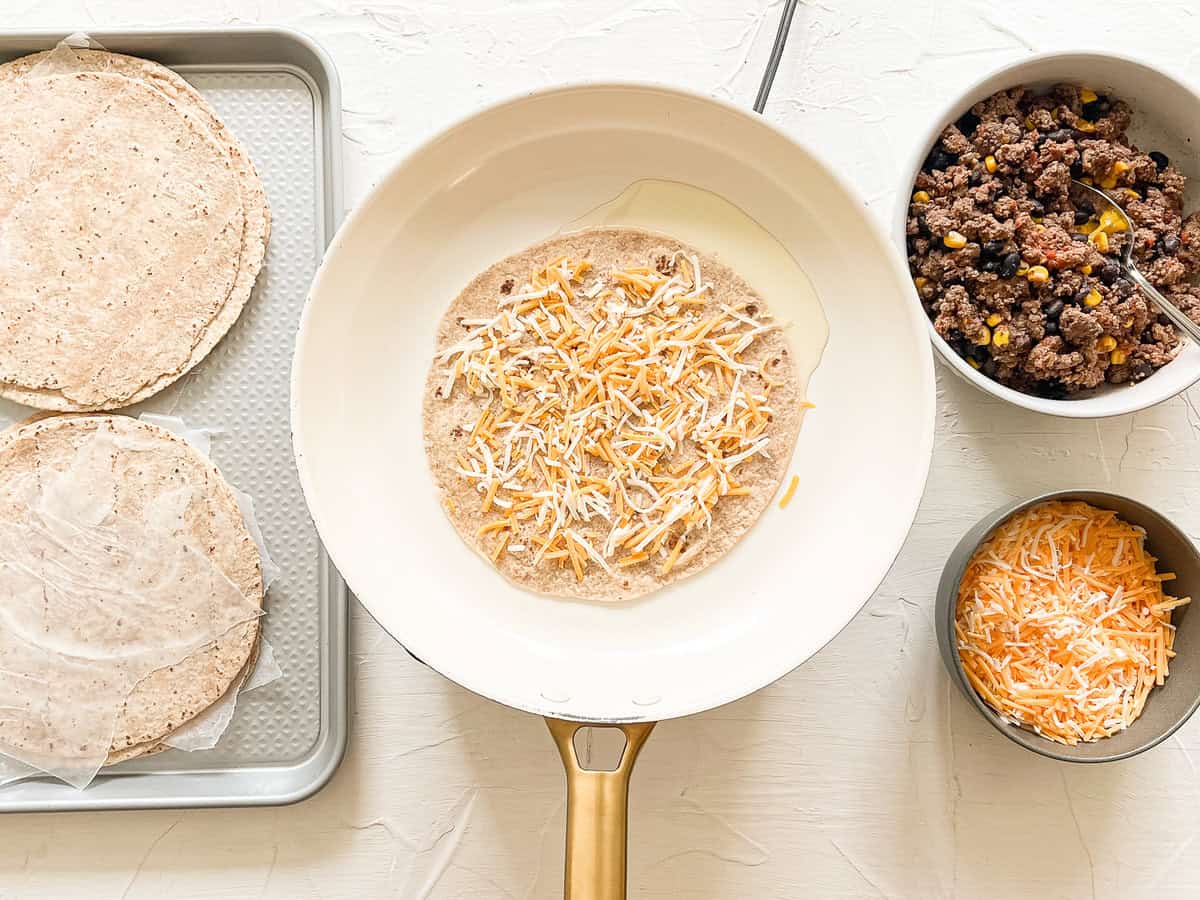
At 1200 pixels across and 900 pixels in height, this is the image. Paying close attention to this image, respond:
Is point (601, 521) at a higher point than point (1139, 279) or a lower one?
lower

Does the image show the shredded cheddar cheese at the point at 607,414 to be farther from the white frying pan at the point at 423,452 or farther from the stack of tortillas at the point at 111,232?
the stack of tortillas at the point at 111,232

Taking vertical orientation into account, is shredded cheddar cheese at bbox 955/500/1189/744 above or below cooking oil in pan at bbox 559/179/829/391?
below

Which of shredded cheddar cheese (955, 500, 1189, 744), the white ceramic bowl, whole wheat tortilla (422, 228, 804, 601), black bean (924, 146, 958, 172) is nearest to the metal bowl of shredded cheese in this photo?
shredded cheddar cheese (955, 500, 1189, 744)

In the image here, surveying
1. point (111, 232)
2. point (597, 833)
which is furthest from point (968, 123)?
point (111, 232)

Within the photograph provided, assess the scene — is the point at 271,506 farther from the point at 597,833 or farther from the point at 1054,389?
the point at 1054,389

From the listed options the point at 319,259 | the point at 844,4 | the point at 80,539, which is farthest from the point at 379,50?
the point at 80,539

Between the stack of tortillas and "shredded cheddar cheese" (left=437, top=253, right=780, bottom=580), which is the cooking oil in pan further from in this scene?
the stack of tortillas
